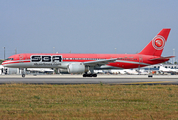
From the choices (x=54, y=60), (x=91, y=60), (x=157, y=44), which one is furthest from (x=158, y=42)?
(x=54, y=60)

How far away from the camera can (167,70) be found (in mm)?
112000

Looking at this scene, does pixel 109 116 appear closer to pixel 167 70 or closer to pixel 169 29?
pixel 169 29

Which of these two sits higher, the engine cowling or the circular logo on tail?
the circular logo on tail

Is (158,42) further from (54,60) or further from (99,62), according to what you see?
(54,60)

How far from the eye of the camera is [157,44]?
52.3 metres

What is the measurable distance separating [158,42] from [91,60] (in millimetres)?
13970

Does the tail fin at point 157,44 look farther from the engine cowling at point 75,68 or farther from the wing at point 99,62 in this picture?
the engine cowling at point 75,68

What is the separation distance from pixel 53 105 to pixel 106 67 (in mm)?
36884

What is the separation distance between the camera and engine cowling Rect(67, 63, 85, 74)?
4588cm

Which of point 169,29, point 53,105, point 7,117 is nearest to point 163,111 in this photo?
point 53,105

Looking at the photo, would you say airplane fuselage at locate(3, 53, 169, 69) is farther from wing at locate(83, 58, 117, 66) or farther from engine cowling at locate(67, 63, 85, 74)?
wing at locate(83, 58, 117, 66)

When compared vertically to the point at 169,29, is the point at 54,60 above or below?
below

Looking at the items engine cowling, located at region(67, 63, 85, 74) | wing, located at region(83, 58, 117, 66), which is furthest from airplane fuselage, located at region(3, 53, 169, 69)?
wing, located at region(83, 58, 117, 66)

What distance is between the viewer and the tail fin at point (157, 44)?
52.2 m
